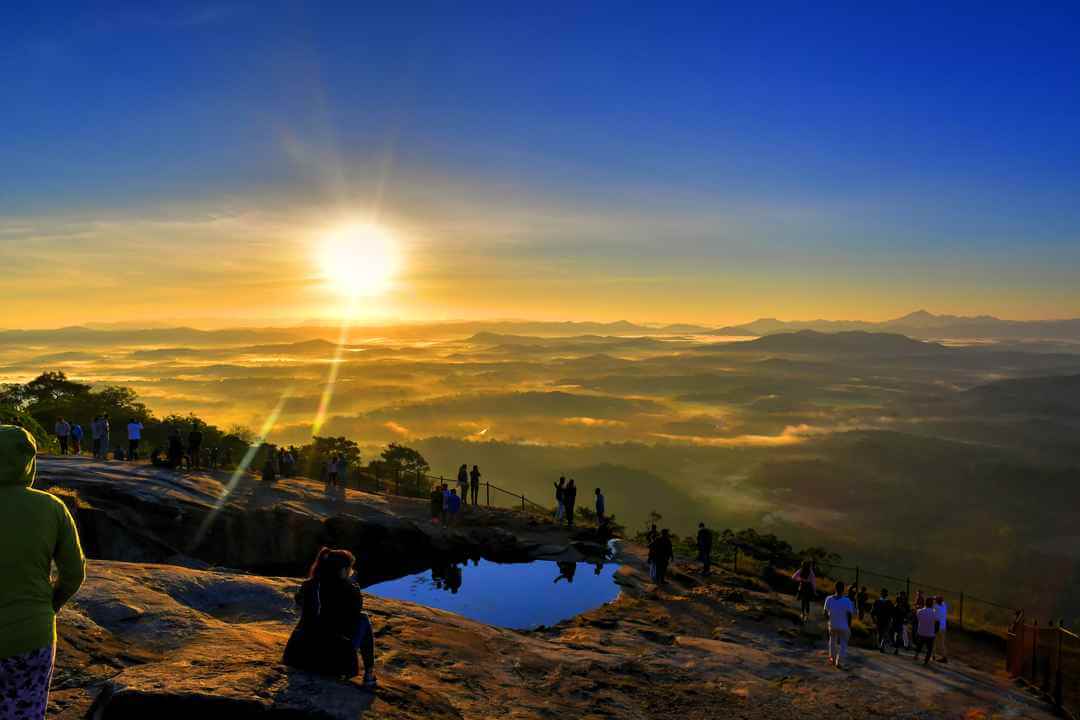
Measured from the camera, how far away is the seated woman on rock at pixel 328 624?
6449 millimetres

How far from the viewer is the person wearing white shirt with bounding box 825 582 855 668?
12602 millimetres

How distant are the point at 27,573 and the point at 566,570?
18.1 metres

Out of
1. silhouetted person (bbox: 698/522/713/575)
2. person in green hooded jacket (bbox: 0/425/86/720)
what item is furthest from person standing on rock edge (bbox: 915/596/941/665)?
person in green hooded jacket (bbox: 0/425/86/720)

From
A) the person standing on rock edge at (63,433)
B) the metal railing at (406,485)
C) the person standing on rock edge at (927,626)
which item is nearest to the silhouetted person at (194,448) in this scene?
the person standing on rock edge at (63,433)

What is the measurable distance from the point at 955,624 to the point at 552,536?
12.6 metres

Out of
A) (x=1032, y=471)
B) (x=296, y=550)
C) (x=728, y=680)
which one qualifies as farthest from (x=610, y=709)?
(x=1032, y=471)

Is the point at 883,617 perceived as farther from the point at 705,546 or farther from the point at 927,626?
the point at 705,546

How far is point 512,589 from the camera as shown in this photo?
18688 mm

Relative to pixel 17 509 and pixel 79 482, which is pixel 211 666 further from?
pixel 79 482

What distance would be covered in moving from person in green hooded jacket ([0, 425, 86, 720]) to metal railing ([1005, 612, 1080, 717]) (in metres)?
15.5

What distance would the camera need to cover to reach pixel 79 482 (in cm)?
1761

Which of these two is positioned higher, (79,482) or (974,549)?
(79,482)

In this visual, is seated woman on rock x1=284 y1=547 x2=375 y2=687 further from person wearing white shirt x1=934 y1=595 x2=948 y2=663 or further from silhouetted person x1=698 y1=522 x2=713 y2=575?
silhouetted person x1=698 y1=522 x2=713 y2=575

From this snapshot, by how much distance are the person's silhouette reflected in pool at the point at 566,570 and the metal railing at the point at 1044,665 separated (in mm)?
10767
